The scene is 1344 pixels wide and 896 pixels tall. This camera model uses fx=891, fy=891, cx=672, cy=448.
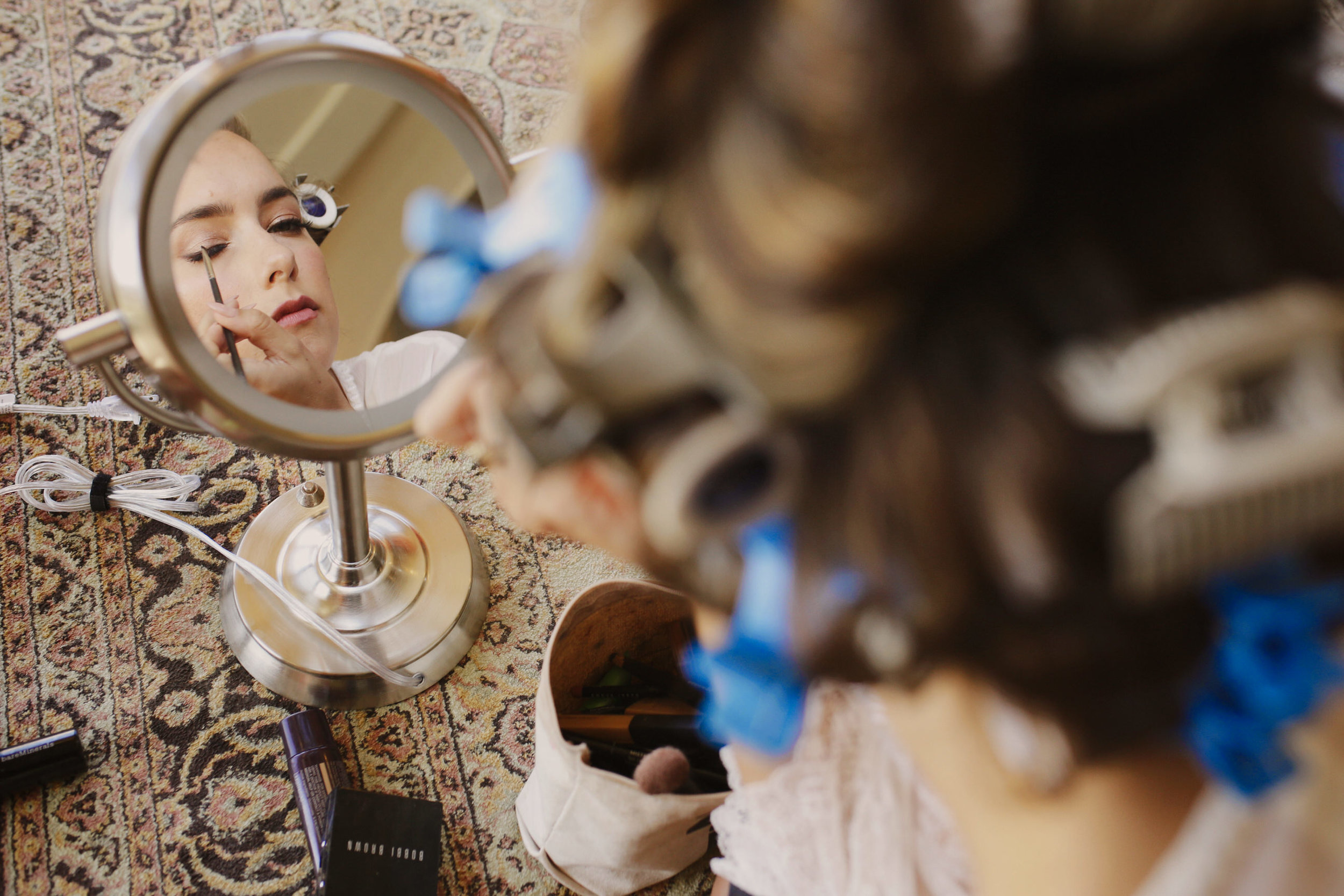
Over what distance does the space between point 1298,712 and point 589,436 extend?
26 centimetres

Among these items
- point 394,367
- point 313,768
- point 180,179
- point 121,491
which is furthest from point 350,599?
point 180,179

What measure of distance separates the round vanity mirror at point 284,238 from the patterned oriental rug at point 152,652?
318 millimetres

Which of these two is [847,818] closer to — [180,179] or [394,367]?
[394,367]

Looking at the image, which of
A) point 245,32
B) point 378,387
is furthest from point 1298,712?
point 245,32

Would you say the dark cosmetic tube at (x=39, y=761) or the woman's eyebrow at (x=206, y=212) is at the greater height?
the woman's eyebrow at (x=206, y=212)

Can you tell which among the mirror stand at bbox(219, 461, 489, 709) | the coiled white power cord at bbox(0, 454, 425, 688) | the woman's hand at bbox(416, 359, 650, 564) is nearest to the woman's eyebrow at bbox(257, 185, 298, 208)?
the woman's hand at bbox(416, 359, 650, 564)

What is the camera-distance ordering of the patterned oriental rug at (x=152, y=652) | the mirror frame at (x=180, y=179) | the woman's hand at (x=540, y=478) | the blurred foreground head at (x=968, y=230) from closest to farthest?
the blurred foreground head at (x=968, y=230), the woman's hand at (x=540, y=478), the mirror frame at (x=180, y=179), the patterned oriental rug at (x=152, y=652)

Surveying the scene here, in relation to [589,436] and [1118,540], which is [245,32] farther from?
[1118,540]

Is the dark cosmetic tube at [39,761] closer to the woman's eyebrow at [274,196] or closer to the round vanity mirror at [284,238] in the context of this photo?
the round vanity mirror at [284,238]

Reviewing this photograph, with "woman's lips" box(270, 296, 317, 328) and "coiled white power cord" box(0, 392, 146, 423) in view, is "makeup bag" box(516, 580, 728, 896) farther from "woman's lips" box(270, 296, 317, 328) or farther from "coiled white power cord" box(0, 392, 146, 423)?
"coiled white power cord" box(0, 392, 146, 423)

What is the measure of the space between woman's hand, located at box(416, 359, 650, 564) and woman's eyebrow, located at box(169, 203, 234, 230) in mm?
186

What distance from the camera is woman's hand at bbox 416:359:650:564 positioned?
36 centimetres

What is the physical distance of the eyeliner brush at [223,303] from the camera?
546 millimetres

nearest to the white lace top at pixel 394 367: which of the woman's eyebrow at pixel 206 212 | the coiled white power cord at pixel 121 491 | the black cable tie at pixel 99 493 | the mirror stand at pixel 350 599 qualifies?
the woman's eyebrow at pixel 206 212
